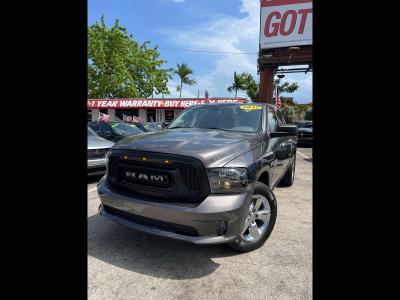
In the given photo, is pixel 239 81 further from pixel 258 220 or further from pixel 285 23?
pixel 258 220

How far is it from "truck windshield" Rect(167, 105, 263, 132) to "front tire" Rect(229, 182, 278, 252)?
1.01 m

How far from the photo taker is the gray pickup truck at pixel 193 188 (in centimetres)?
255

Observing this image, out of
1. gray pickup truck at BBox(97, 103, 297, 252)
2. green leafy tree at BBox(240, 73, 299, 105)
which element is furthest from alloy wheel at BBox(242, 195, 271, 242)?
green leafy tree at BBox(240, 73, 299, 105)

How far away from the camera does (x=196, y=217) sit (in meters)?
2.49

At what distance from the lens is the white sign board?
→ 47.9ft

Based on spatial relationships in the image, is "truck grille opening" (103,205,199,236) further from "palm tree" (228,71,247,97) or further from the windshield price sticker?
"palm tree" (228,71,247,97)

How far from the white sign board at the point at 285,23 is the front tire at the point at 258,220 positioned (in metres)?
13.9

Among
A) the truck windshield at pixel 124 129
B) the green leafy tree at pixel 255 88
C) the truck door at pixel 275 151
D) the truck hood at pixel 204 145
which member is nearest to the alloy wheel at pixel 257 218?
the truck hood at pixel 204 145

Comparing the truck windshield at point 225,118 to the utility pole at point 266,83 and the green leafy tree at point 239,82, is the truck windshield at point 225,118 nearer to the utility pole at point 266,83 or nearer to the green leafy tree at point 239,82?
the utility pole at point 266,83

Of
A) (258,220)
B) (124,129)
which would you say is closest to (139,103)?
(124,129)

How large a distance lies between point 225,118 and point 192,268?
2156mm

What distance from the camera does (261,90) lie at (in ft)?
57.2

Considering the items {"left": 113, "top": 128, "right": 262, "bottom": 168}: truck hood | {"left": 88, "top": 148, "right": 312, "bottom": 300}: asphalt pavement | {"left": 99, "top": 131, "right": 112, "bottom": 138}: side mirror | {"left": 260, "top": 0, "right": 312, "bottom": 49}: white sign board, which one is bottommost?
{"left": 88, "top": 148, "right": 312, "bottom": 300}: asphalt pavement
